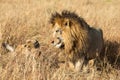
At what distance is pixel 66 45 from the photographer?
4.38 meters

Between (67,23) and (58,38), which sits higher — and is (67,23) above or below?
above

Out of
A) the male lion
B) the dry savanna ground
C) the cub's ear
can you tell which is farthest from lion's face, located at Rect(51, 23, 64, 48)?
the dry savanna ground

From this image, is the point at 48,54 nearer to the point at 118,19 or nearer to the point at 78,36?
the point at 78,36

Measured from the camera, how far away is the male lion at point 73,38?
437 cm

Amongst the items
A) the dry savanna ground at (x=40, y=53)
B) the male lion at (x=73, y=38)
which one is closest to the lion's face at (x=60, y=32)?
the male lion at (x=73, y=38)

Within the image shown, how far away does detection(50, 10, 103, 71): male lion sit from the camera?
437 cm

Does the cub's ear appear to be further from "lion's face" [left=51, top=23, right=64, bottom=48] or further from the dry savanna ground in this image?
the dry savanna ground

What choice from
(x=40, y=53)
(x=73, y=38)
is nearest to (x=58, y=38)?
(x=73, y=38)

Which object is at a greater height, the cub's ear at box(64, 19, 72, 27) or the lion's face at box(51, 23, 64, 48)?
the cub's ear at box(64, 19, 72, 27)

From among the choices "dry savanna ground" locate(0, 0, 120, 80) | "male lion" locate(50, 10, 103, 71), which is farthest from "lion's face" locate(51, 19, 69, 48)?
"dry savanna ground" locate(0, 0, 120, 80)

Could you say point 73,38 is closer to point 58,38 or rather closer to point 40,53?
point 58,38

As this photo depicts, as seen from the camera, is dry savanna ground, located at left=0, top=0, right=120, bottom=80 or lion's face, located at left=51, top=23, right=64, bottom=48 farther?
lion's face, located at left=51, top=23, right=64, bottom=48

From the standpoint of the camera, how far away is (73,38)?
437 centimetres

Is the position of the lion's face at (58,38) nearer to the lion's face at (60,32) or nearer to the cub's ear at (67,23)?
the lion's face at (60,32)
